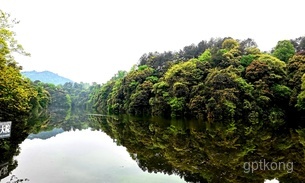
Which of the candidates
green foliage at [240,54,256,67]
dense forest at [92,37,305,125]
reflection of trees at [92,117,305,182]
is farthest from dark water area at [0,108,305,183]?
green foliage at [240,54,256,67]

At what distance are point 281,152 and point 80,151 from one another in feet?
30.7

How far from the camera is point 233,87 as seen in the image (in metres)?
33.2

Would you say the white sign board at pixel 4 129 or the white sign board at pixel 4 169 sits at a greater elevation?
the white sign board at pixel 4 129

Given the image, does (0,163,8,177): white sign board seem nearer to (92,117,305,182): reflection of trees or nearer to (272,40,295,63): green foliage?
(92,117,305,182): reflection of trees

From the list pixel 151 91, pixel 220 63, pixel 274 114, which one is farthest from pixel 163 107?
pixel 274 114

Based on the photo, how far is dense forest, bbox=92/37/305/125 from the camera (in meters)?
31.7

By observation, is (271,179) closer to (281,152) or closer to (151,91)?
(281,152)

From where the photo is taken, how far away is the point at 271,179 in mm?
8570

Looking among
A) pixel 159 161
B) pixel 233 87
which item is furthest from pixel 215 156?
pixel 233 87

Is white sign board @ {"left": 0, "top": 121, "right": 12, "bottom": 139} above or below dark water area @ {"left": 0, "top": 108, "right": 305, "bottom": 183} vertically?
above

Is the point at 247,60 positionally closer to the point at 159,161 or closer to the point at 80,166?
the point at 159,161

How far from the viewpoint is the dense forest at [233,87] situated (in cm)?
3167

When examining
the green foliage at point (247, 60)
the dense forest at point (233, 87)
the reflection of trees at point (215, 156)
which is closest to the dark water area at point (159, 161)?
the reflection of trees at point (215, 156)

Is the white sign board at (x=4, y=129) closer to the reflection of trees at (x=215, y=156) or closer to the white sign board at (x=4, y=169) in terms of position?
the white sign board at (x=4, y=169)
